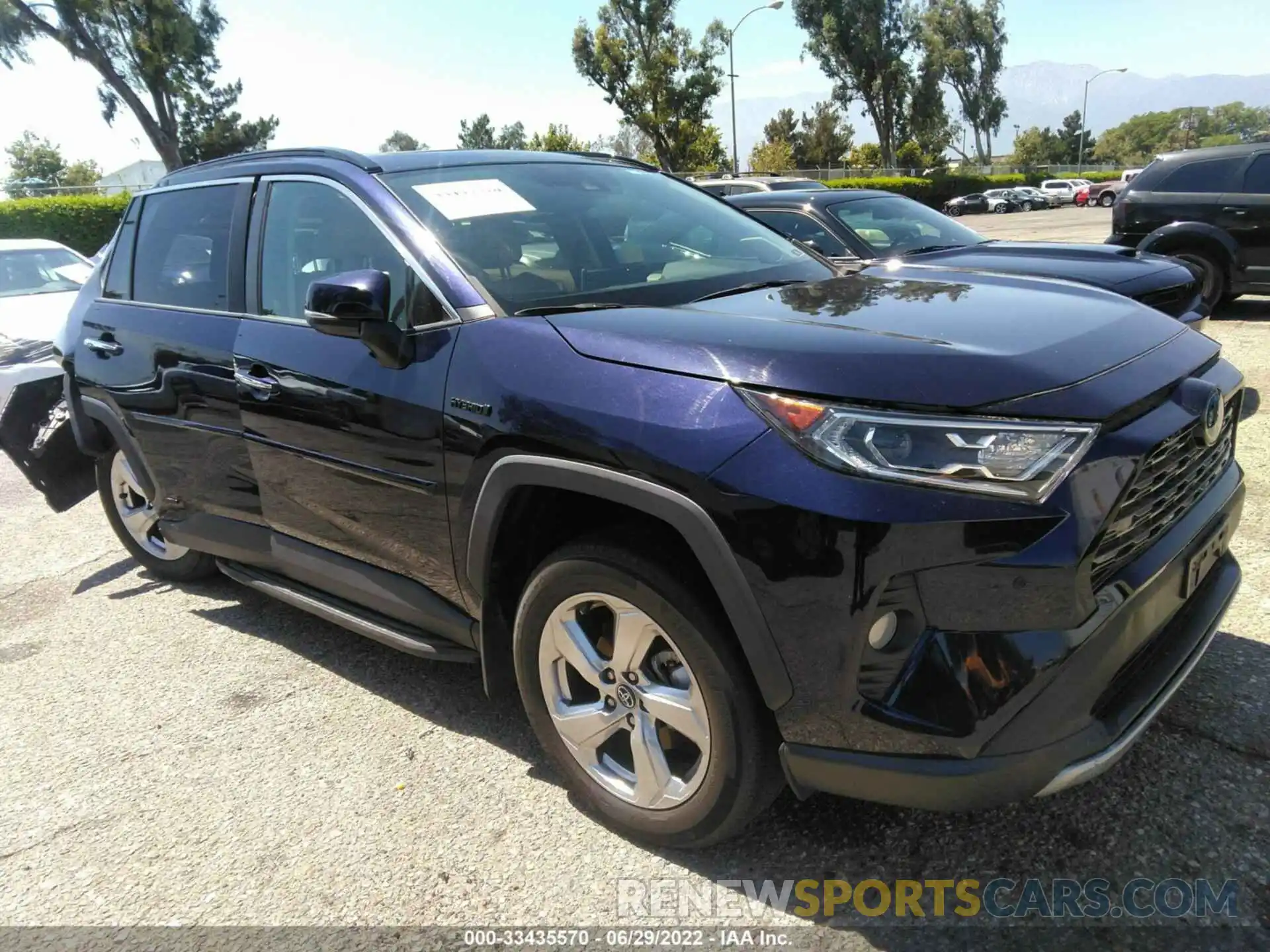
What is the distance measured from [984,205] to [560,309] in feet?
169

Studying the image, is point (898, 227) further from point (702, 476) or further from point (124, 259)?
point (702, 476)

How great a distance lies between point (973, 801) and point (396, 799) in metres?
1.66

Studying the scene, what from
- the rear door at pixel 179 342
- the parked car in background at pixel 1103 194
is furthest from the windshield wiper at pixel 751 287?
the parked car in background at pixel 1103 194

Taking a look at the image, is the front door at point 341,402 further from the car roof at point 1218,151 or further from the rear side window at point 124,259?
the car roof at point 1218,151

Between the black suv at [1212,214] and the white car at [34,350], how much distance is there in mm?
9255

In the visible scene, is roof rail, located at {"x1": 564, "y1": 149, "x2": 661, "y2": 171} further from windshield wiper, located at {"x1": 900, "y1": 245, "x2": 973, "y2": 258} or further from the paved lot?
windshield wiper, located at {"x1": 900, "y1": 245, "x2": 973, "y2": 258}

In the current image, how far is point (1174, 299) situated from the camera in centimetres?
570

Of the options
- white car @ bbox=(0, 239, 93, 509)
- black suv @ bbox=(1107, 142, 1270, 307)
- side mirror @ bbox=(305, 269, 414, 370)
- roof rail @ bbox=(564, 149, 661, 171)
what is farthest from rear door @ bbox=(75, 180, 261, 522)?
black suv @ bbox=(1107, 142, 1270, 307)

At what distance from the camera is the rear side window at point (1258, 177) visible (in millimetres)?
9148

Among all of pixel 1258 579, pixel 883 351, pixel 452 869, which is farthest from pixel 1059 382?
pixel 1258 579

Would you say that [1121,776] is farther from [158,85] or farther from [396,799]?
[158,85]

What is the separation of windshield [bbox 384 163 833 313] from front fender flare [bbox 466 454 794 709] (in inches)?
23.4

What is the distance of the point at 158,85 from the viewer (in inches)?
1231

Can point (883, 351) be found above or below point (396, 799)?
above
